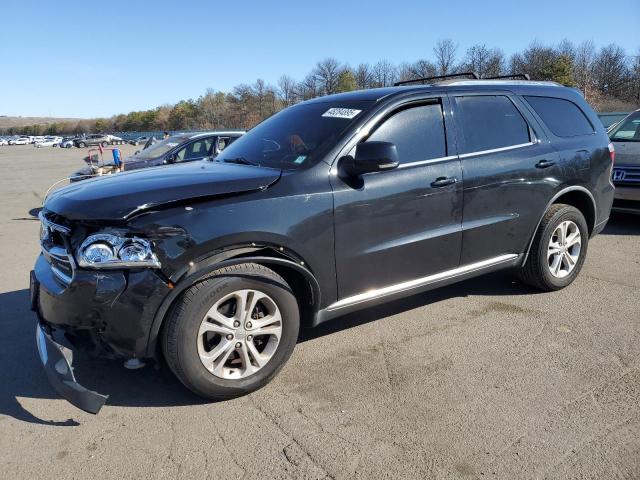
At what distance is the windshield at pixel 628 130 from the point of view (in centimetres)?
805

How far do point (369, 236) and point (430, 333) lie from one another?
3.44ft

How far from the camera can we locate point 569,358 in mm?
3432

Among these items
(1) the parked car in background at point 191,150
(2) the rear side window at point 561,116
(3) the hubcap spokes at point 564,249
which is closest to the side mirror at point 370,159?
(2) the rear side window at point 561,116

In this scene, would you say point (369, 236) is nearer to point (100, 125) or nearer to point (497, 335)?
point (497, 335)

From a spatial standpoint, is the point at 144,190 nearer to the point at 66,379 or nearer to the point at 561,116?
the point at 66,379

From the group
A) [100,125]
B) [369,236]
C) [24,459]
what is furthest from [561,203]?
[100,125]

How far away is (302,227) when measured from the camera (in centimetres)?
310

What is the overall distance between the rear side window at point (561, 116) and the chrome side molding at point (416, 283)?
50.9 inches

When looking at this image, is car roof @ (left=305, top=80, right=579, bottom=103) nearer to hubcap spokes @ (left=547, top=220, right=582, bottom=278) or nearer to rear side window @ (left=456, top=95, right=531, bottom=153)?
rear side window @ (left=456, top=95, right=531, bottom=153)

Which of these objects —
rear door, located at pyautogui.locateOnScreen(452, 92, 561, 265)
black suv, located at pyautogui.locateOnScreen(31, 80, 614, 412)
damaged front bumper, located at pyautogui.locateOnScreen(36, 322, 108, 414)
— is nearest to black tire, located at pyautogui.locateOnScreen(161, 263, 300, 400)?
black suv, located at pyautogui.locateOnScreen(31, 80, 614, 412)

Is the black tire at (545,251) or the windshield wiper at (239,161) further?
the black tire at (545,251)

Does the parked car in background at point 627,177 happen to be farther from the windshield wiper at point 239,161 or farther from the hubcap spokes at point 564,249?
the windshield wiper at point 239,161

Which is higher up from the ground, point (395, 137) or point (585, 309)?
point (395, 137)

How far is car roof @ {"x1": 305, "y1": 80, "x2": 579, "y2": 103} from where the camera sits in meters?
3.80
